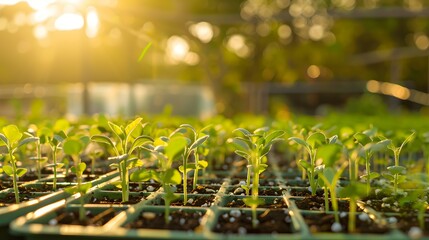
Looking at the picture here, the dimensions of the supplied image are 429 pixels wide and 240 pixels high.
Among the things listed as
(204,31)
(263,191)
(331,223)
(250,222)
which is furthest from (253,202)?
(204,31)

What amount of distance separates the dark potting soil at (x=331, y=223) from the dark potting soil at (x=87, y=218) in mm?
567

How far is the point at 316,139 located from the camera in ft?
5.24

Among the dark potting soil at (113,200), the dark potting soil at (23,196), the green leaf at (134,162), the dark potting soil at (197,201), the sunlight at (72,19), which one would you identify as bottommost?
the dark potting soil at (197,201)

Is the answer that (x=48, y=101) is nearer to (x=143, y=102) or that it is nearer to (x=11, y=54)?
(x=143, y=102)

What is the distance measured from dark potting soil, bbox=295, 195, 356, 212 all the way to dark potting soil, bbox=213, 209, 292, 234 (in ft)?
0.41

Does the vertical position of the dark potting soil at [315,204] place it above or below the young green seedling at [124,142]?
below

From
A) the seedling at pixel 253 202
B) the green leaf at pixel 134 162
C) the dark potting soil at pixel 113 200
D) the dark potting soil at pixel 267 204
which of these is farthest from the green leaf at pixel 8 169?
the seedling at pixel 253 202

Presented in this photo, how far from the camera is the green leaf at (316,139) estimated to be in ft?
5.18

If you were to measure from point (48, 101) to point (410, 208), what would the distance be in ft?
23.1

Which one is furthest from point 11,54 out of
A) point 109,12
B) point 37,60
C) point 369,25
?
point 109,12

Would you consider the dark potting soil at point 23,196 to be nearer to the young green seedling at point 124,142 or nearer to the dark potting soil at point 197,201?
the young green seedling at point 124,142

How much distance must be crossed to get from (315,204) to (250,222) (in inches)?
12.4

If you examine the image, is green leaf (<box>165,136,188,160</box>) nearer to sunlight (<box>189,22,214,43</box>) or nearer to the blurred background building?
the blurred background building

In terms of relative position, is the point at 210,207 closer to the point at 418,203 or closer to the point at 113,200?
the point at 113,200
